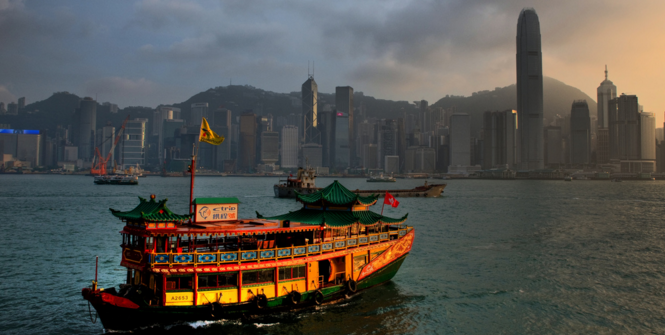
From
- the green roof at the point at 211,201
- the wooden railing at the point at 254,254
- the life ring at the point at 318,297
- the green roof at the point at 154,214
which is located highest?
the green roof at the point at 211,201

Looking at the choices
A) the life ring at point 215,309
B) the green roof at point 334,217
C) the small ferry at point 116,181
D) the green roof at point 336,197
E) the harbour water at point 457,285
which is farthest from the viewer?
the small ferry at point 116,181

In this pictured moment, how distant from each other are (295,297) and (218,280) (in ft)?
12.4

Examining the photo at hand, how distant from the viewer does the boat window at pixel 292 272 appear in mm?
21047

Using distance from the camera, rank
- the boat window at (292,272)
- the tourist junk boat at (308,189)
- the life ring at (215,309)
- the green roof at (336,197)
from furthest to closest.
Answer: the tourist junk boat at (308,189), the green roof at (336,197), the boat window at (292,272), the life ring at (215,309)

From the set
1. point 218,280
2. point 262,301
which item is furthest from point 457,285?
point 218,280

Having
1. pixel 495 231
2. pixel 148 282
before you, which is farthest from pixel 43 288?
pixel 495 231

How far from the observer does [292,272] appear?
21.4m

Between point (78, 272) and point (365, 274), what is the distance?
66.0 feet

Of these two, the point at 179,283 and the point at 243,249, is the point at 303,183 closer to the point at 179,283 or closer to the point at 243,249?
the point at 243,249

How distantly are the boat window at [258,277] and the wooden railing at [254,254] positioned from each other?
591mm

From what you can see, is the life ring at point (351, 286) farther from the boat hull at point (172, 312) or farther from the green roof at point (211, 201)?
the green roof at point (211, 201)

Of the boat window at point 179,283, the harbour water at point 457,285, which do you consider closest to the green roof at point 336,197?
the harbour water at point 457,285

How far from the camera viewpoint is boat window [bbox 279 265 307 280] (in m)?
21.0

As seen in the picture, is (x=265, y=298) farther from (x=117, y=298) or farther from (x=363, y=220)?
(x=363, y=220)
